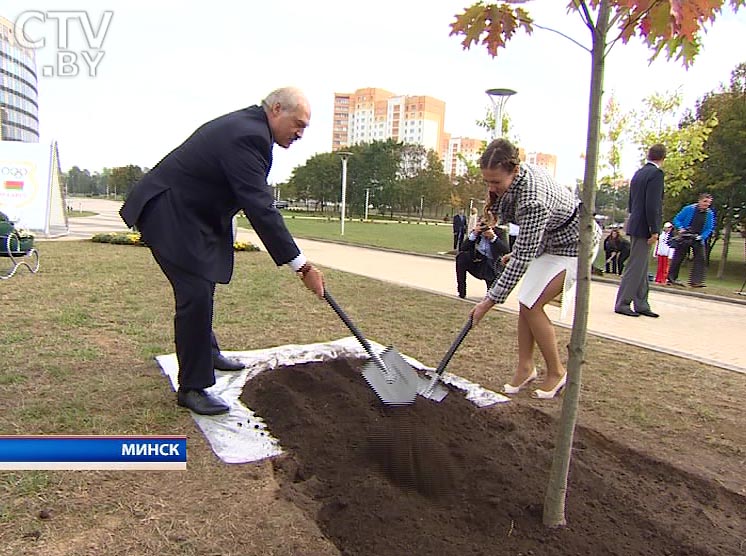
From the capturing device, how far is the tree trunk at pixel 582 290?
1729mm

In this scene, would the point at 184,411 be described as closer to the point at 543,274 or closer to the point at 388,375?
the point at 388,375

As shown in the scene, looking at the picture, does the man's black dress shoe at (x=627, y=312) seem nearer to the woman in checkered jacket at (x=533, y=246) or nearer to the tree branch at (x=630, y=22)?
the woman in checkered jacket at (x=533, y=246)

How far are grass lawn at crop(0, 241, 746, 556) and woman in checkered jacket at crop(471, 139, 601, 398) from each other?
1.00 ft

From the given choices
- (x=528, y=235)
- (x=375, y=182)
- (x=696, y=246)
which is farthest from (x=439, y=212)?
(x=528, y=235)

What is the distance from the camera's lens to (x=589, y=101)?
1.74 meters

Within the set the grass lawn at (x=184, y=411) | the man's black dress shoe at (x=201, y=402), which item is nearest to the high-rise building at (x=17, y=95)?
the grass lawn at (x=184, y=411)

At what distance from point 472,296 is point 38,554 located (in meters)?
6.69

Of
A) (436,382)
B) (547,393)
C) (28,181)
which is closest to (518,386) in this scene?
(547,393)

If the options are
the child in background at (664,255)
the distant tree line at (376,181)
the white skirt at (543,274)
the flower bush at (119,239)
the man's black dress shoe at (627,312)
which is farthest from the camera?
the distant tree line at (376,181)

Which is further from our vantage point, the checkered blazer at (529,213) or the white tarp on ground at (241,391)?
the checkered blazer at (529,213)

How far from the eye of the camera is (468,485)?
228 cm

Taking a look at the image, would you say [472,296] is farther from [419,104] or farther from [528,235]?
[419,104]
